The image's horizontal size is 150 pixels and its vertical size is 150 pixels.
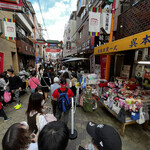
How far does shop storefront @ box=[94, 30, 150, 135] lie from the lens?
2788 mm

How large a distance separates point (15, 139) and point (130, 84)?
16.7 feet

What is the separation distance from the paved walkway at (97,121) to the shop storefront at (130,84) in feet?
1.25

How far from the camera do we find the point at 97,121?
3.67 meters

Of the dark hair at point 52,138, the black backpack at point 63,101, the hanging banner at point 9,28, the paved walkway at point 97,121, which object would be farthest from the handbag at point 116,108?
the hanging banner at point 9,28

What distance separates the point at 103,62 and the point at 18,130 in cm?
582

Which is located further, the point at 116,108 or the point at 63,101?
the point at 116,108

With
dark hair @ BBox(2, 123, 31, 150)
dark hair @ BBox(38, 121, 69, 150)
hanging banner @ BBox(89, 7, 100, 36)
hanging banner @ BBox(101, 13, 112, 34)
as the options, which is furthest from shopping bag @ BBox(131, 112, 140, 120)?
hanging banner @ BBox(101, 13, 112, 34)

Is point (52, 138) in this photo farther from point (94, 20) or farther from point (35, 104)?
point (94, 20)

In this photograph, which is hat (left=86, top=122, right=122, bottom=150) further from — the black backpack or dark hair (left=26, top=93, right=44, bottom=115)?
the black backpack

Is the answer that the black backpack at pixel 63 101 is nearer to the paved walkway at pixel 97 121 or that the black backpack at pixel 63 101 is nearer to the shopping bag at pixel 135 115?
the paved walkway at pixel 97 121

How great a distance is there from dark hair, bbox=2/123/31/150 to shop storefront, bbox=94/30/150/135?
312 cm

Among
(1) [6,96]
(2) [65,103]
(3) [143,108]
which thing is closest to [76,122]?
(2) [65,103]

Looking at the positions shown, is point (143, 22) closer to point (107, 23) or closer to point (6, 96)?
point (107, 23)

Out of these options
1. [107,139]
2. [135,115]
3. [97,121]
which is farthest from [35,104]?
[135,115]
